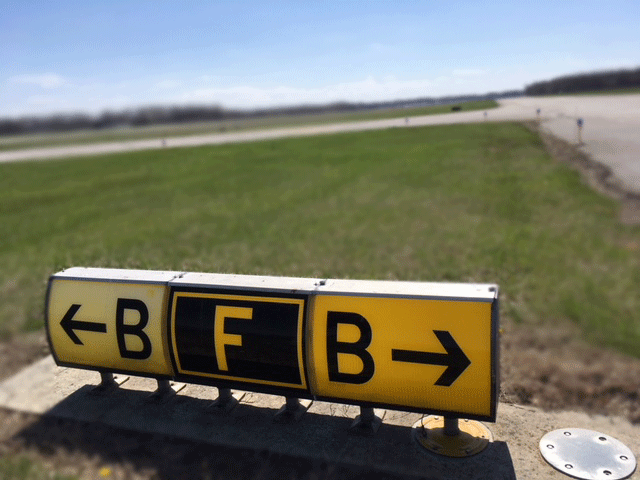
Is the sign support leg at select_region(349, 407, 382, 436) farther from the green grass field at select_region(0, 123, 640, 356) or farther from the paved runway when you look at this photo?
the paved runway

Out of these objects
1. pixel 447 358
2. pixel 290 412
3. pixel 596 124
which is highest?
pixel 596 124

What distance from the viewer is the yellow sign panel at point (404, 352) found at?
3822mm

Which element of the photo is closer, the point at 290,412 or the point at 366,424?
the point at 366,424

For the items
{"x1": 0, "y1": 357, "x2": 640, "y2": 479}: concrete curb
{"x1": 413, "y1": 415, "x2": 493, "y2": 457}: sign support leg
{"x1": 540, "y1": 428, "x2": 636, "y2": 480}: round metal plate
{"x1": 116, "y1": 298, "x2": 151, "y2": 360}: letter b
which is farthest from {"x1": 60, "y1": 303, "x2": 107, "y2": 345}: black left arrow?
{"x1": 540, "y1": 428, "x2": 636, "y2": 480}: round metal plate

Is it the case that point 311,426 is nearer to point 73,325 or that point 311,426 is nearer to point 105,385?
point 105,385

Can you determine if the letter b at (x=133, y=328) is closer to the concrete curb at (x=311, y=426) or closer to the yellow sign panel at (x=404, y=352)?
the concrete curb at (x=311, y=426)

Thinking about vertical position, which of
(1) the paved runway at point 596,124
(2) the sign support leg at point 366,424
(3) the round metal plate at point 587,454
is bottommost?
(3) the round metal plate at point 587,454

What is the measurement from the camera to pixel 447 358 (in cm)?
389

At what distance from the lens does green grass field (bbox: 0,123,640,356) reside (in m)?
8.47

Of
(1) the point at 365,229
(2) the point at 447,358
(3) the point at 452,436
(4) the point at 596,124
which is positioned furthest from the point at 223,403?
(4) the point at 596,124

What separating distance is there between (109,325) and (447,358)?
3.17 m

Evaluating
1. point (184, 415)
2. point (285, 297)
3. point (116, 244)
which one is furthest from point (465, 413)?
point (116, 244)

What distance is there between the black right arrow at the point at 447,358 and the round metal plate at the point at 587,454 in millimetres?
1122

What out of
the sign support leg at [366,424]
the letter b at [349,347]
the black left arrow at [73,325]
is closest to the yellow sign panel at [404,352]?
the letter b at [349,347]
